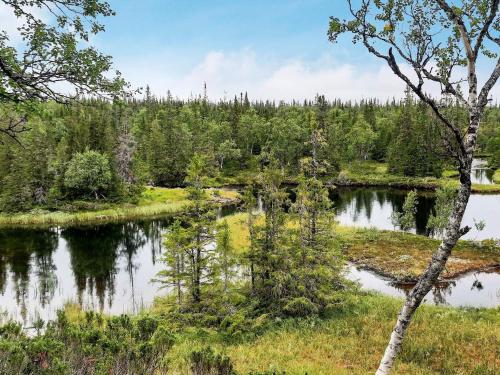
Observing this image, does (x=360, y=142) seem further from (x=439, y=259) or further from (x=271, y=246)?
(x=439, y=259)

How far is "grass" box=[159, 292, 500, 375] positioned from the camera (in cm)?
1517

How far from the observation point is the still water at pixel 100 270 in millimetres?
29903

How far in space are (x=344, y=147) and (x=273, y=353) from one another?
110m

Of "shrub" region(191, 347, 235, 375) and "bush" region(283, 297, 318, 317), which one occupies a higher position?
"shrub" region(191, 347, 235, 375)

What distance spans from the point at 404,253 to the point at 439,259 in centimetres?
3367

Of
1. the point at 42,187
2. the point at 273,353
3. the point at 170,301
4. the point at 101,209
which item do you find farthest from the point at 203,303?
the point at 42,187

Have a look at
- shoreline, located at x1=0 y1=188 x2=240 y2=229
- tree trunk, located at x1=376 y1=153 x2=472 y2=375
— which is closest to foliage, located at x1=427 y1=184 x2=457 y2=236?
shoreline, located at x1=0 y1=188 x2=240 y2=229

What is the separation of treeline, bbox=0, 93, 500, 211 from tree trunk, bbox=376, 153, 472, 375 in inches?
48.9

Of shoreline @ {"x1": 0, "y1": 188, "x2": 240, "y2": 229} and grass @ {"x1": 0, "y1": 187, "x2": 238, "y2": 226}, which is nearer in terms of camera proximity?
shoreline @ {"x1": 0, "y1": 188, "x2": 240, "y2": 229}

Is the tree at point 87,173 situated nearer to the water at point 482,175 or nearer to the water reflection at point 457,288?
the water reflection at point 457,288

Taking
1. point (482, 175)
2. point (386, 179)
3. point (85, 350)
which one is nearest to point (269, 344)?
point (85, 350)

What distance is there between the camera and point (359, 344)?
58.7ft

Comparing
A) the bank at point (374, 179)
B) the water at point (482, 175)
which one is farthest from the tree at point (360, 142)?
the water at point (482, 175)

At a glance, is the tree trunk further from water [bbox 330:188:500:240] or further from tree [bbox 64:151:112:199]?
tree [bbox 64:151:112:199]
